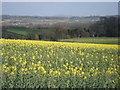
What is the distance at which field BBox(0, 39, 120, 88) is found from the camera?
4945mm

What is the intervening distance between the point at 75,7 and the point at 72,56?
1.11m

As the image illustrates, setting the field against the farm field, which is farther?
the farm field

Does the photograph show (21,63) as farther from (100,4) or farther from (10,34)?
(100,4)

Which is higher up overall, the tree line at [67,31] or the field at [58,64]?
the tree line at [67,31]

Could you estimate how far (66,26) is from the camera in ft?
17.9

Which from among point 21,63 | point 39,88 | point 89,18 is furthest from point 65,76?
point 89,18

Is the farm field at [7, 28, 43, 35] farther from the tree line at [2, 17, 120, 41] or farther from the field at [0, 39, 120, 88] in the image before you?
the field at [0, 39, 120, 88]

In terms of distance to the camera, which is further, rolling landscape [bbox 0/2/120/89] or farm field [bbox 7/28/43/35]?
farm field [bbox 7/28/43/35]

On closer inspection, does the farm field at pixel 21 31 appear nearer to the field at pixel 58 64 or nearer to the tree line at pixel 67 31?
the tree line at pixel 67 31

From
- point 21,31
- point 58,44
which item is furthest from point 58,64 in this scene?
point 21,31

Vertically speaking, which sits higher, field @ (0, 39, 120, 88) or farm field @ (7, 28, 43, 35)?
farm field @ (7, 28, 43, 35)

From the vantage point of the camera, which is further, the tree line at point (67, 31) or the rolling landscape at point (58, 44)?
the tree line at point (67, 31)

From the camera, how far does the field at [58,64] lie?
495 centimetres

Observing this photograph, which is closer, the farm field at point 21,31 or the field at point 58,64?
the field at point 58,64
